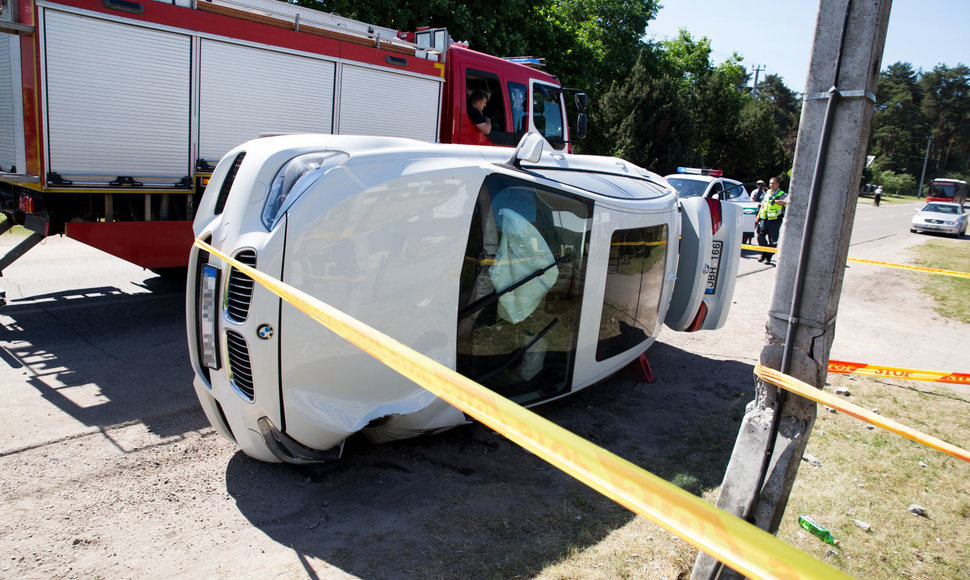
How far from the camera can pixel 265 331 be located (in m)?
A: 3.07

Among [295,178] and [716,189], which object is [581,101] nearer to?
[716,189]

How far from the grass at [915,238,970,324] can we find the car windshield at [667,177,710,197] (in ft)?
15.4

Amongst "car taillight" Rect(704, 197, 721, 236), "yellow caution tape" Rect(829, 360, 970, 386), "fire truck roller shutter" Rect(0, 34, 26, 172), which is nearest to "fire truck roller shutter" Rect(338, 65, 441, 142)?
"fire truck roller shutter" Rect(0, 34, 26, 172)

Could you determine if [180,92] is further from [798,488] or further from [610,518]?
[798,488]

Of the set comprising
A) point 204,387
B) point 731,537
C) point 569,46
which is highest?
point 569,46

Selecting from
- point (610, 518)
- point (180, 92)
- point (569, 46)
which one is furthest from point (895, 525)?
point (569, 46)

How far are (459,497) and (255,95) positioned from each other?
5392 millimetres

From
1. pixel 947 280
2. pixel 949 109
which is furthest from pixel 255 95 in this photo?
pixel 949 109

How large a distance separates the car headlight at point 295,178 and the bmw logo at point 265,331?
0.48 m

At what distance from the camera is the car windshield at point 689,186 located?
45.0 feet

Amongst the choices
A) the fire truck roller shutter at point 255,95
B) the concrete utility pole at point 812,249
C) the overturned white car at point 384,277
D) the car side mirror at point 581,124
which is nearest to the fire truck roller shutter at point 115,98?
the fire truck roller shutter at point 255,95

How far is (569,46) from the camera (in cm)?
2528

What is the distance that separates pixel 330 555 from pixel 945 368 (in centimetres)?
717

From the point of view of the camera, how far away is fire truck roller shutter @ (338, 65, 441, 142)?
7.91 metres
